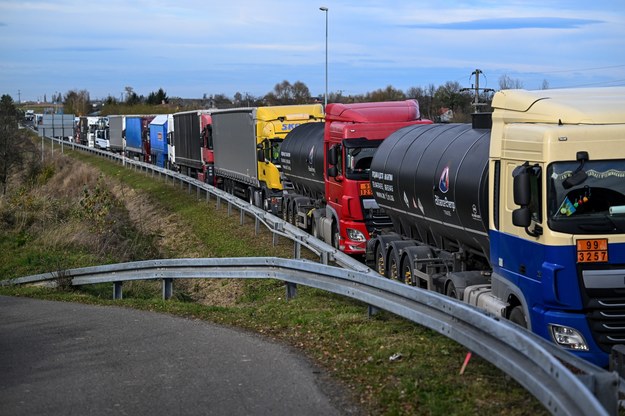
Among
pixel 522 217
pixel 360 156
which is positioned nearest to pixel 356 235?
pixel 360 156

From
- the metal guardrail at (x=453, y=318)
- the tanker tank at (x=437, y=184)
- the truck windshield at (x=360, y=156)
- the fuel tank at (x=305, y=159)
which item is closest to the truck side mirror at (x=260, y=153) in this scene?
the fuel tank at (x=305, y=159)

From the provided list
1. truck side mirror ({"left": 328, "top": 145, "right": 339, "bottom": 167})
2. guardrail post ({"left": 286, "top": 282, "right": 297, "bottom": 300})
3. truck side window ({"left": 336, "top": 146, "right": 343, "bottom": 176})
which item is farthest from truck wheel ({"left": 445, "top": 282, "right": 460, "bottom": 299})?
A: truck side mirror ({"left": 328, "top": 145, "right": 339, "bottom": 167})

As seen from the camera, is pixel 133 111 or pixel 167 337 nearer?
pixel 167 337

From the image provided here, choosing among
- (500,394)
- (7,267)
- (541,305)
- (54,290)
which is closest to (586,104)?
(541,305)

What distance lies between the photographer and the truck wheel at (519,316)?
10.0m

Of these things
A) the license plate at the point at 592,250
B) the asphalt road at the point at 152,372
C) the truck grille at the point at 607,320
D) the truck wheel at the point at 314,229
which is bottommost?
the truck wheel at the point at 314,229

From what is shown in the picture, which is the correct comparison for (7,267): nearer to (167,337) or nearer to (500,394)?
(167,337)

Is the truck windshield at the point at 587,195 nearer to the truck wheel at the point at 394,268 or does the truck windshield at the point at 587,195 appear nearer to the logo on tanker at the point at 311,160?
the truck wheel at the point at 394,268

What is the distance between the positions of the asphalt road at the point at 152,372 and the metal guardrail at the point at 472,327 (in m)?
1.09

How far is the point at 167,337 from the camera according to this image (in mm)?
10227

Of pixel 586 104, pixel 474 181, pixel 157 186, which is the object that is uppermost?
pixel 586 104

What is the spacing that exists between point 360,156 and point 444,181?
20.0 ft

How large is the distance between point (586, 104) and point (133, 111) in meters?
126

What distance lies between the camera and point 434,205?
14.4 metres
